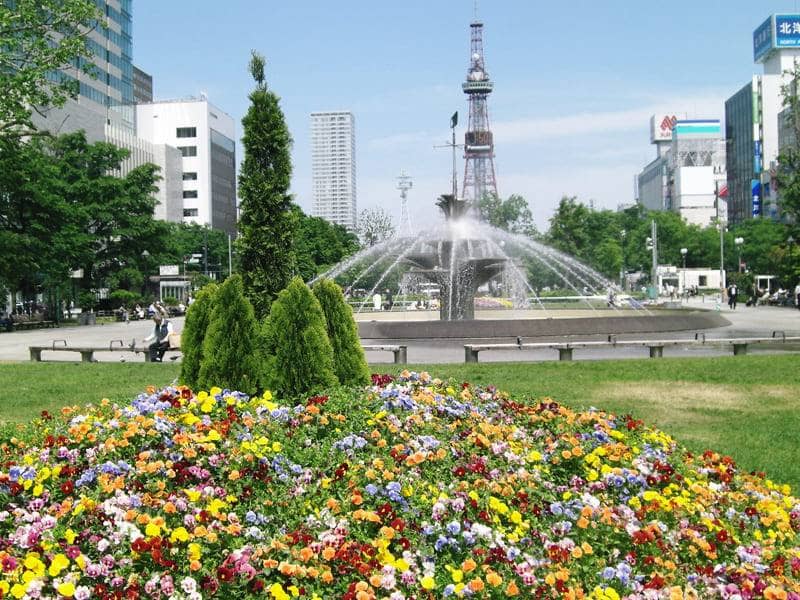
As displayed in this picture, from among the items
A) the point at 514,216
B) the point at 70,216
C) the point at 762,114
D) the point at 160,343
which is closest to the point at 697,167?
the point at 762,114

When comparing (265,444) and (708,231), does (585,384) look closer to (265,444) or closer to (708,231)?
(265,444)

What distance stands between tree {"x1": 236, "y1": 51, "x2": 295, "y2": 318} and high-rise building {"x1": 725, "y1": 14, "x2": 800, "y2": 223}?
4355 inches

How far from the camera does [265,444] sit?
659cm

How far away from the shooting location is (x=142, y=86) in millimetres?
150125

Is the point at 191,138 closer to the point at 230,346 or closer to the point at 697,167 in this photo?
the point at 697,167

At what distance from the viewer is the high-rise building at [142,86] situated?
478 ft

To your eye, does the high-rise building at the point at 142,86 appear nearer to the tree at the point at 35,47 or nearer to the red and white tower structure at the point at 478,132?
the red and white tower structure at the point at 478,132

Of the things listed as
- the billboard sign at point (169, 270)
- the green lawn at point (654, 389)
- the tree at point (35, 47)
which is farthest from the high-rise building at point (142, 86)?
the green lawn at point (654, 389)

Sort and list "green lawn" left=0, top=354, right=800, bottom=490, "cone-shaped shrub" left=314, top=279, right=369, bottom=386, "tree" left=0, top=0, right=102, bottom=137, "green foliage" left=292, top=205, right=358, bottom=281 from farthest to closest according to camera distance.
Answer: "green foliage" left=292, top=205, right=358, bottom=281 → "tree" left=0, top=0, right=102, bottom=137 → "green lawn" left=0, top=354, right=800, bottom=490 → "cone-shaped shrub" left=314, top=279, right=369, bottom=386

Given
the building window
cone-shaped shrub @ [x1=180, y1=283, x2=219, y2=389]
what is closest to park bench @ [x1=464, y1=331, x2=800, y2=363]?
cone-shaped shrub @ [x1=180, y1=283, x2=219, y2=389]

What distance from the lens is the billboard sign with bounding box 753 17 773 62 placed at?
Answer: 12194 cm

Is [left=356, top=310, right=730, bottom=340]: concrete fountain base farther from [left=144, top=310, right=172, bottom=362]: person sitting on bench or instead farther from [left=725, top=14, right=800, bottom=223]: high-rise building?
[left=725, top=14, right=800, bottom=223]: high-rise building

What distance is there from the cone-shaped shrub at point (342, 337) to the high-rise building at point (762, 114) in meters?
113

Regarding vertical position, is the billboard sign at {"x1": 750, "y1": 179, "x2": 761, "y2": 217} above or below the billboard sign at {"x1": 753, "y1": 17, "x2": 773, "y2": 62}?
below
